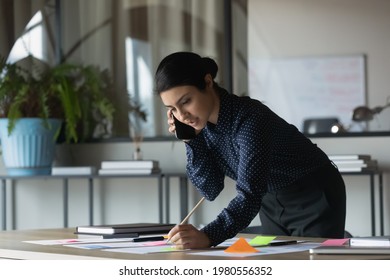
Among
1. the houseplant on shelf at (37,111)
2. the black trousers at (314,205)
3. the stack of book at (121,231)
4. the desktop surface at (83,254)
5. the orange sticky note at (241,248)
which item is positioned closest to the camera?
the desktop surface at (83,254)

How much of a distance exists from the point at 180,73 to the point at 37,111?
2.73 metres

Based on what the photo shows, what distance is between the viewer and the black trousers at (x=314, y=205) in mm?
2670

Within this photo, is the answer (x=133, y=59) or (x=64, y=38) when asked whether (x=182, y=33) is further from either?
(x=64, y=38)

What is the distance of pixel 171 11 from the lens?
5.05 metres

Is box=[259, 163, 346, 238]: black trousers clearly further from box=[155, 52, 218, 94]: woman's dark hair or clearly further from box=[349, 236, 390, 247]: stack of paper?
box=[349, 236, 390, 247]: stack of paper

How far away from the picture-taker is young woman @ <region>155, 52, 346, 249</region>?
2.14m

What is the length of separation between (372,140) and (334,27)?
0.69m

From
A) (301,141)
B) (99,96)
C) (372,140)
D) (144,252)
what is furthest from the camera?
(99,96)

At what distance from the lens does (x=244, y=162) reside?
218 centimetres

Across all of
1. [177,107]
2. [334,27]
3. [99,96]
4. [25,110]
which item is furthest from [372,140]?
[177,107]

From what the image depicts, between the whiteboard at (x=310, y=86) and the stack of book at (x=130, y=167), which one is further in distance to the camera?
the whiteboard at (x=310, y=86)

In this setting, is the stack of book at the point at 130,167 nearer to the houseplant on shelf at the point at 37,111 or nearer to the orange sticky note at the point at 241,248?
the houseplant on shelf at the point at 37,111

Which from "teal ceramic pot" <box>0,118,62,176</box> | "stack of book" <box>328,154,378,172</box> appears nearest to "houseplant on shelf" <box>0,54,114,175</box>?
"teal ceramic pot" <box>0,118,62,176</box>

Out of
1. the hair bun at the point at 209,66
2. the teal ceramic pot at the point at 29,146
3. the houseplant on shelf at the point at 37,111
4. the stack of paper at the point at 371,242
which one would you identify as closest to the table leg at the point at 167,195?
the houseplant on shelf at the point at 37,111
